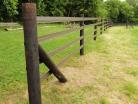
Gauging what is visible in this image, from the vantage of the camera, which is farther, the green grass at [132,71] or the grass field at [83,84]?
the green grass at [132,71]

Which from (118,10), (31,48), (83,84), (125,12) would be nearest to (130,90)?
(83,84)

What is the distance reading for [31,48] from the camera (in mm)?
3637

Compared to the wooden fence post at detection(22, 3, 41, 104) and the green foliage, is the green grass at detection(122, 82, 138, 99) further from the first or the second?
the green foliage

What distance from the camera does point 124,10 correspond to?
3066 inches

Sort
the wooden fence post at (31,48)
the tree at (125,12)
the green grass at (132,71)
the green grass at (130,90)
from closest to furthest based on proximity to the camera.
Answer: the wooden fence post at (31,48)
the green grass at (130,90)
the green grass at (132,71)
the tree at (125,12)

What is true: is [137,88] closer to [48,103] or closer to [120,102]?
[120,102]

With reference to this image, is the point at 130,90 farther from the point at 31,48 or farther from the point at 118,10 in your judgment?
the point at 118,10

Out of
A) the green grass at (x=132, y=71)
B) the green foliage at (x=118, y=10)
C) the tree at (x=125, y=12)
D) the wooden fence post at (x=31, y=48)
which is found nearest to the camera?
the wooden fence post at (x=31, y=48)

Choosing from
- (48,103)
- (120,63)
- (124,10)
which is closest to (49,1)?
(124,10)

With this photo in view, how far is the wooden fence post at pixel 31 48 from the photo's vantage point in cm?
355

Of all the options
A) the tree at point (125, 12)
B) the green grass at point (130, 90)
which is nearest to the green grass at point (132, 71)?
the green grass at point (130, 90)

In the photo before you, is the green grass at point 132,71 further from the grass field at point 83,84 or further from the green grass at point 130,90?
the green grass at point 130,90

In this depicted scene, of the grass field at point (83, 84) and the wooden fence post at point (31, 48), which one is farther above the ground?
the wooden fence post at point (31, 48)

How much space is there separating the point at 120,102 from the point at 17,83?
1929 mm
